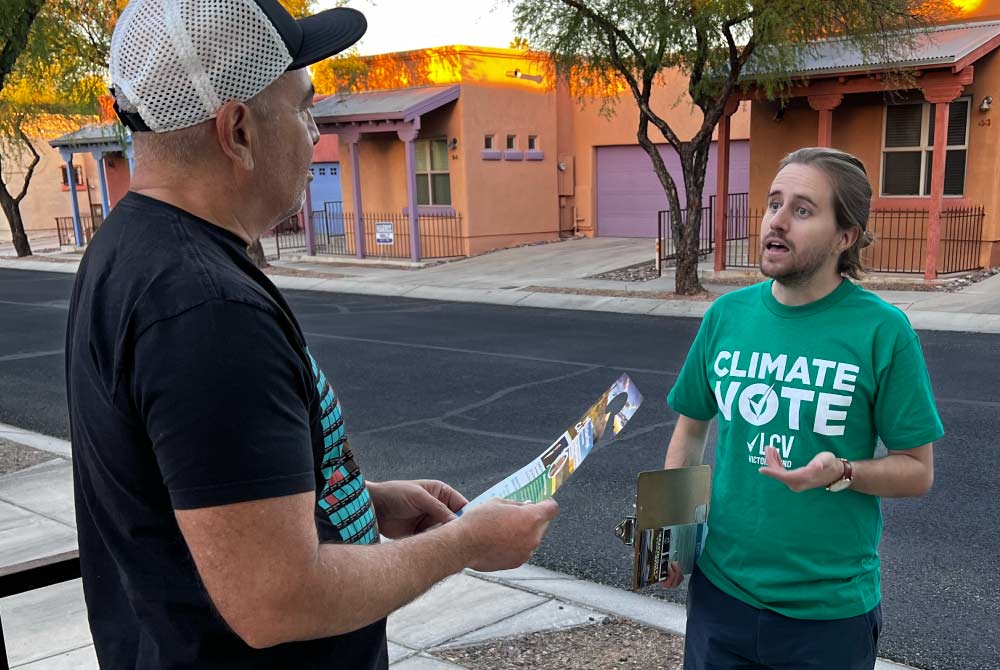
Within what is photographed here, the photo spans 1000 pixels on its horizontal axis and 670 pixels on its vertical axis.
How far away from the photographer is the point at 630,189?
24.9m

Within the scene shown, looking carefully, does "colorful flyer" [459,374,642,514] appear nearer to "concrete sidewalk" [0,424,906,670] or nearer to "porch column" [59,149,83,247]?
"concrete sidewalk" [0,424,906,670]

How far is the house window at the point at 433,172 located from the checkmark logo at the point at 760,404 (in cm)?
2104

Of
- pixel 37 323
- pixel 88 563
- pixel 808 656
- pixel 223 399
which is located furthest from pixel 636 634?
pixel 37 323

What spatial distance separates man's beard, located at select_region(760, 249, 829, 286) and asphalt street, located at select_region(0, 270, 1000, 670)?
89.0 inches

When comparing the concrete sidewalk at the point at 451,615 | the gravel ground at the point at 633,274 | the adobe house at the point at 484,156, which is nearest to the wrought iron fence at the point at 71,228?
the adobe house at the point at 484,156

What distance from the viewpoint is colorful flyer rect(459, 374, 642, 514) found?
5.92 feet

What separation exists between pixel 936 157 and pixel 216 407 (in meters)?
16.1

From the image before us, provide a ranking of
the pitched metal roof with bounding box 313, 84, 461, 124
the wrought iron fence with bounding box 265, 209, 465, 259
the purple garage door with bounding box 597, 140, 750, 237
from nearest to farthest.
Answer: the pitched metal roof with bounding box 313, 84, 461, 124 < the wrought iron fence with bounding box 265, 209, 465, 259 < the purple garage door with bounding box 597, 140, 750, 237

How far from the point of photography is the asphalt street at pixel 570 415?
4.42m

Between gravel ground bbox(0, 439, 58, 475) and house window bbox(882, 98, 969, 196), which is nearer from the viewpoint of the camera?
gravel ground bbox(0, 439, 58, 475)

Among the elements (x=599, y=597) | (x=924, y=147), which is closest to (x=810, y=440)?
(x=599, y=597)

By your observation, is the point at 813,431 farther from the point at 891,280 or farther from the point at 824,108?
the point at 824,108

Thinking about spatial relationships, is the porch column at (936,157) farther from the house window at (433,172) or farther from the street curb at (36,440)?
the street curb at (36,440)

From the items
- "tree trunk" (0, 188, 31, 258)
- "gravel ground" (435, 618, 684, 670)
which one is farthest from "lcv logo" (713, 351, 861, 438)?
"tree trunk" (0, 188, 31, 258)
